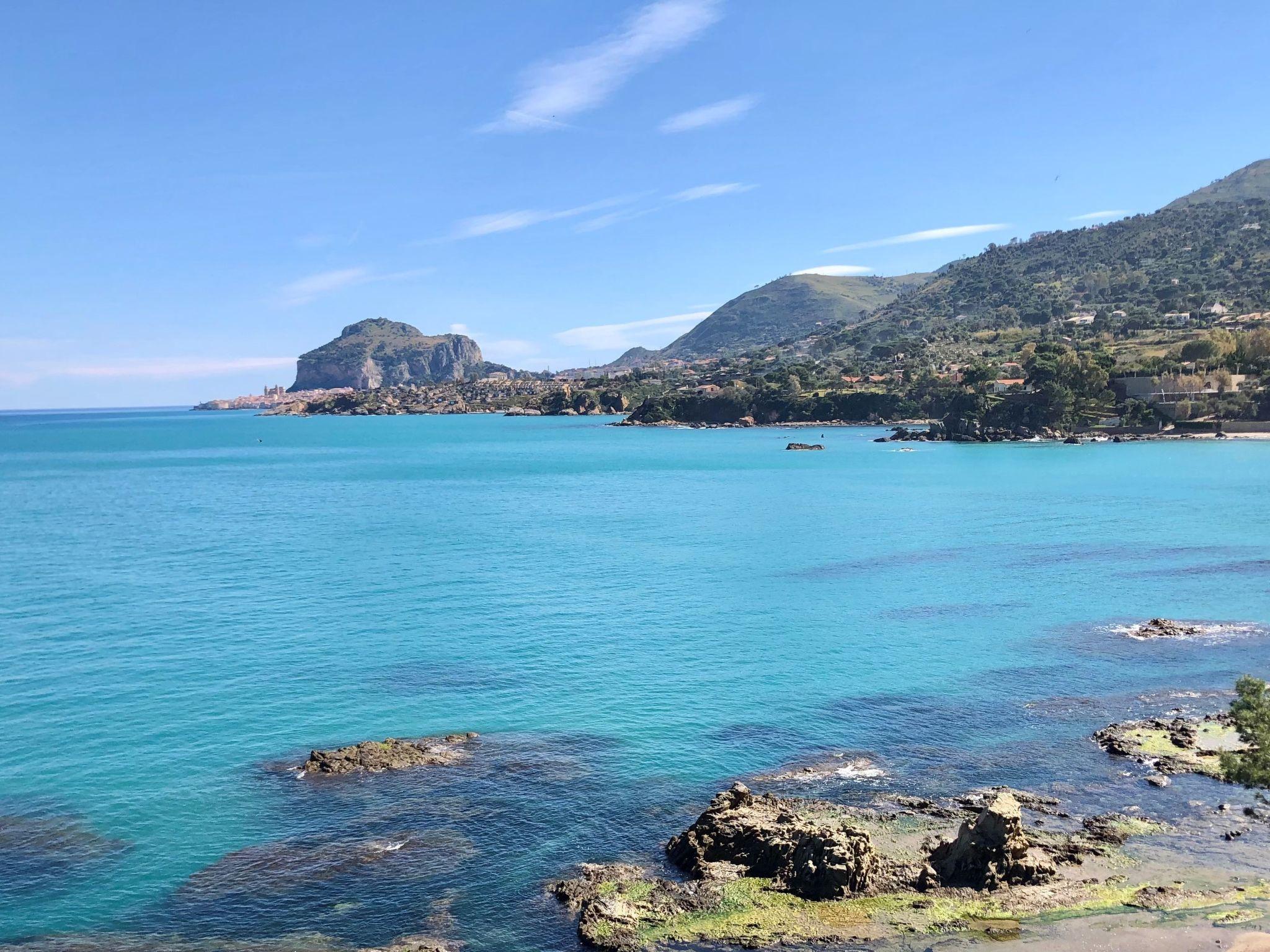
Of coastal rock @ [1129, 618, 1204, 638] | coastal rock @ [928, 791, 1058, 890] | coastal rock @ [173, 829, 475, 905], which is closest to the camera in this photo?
coastal rock @ [928, 791, 1058, 890]

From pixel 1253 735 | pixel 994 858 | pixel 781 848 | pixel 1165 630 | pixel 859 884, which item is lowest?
pixel 859 884

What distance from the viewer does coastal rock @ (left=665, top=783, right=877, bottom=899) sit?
2108 cm

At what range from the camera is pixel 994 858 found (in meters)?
21.5

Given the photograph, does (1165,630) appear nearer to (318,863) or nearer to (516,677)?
(516,677)

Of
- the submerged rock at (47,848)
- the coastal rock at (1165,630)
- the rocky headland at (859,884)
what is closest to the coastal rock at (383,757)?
the submerged rock at (47,848)

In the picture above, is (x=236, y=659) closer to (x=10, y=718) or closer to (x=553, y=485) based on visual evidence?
(x=10, y=718)

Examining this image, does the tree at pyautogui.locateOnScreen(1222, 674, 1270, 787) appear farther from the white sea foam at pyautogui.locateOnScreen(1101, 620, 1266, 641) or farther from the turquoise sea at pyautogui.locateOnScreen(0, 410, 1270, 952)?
the white sea foam at pyautogui.locateOnScreen(1101, 620, 1266, 641)

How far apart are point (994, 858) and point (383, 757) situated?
18038 millimetres

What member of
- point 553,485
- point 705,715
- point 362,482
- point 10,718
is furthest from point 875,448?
point 10,718

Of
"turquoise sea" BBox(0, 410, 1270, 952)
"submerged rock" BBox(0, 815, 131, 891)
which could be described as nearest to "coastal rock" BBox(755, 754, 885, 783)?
"turquoise sea" BBox(0, 410, 1270, 952)

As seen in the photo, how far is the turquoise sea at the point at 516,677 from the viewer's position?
23.1 meters

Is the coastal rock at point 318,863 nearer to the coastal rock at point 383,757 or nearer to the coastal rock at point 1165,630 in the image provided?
the coastal rock at point 383,757

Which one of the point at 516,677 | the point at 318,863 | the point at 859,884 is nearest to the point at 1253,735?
the point at 859,884

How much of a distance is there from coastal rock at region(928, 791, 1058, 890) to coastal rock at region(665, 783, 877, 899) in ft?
6.33
